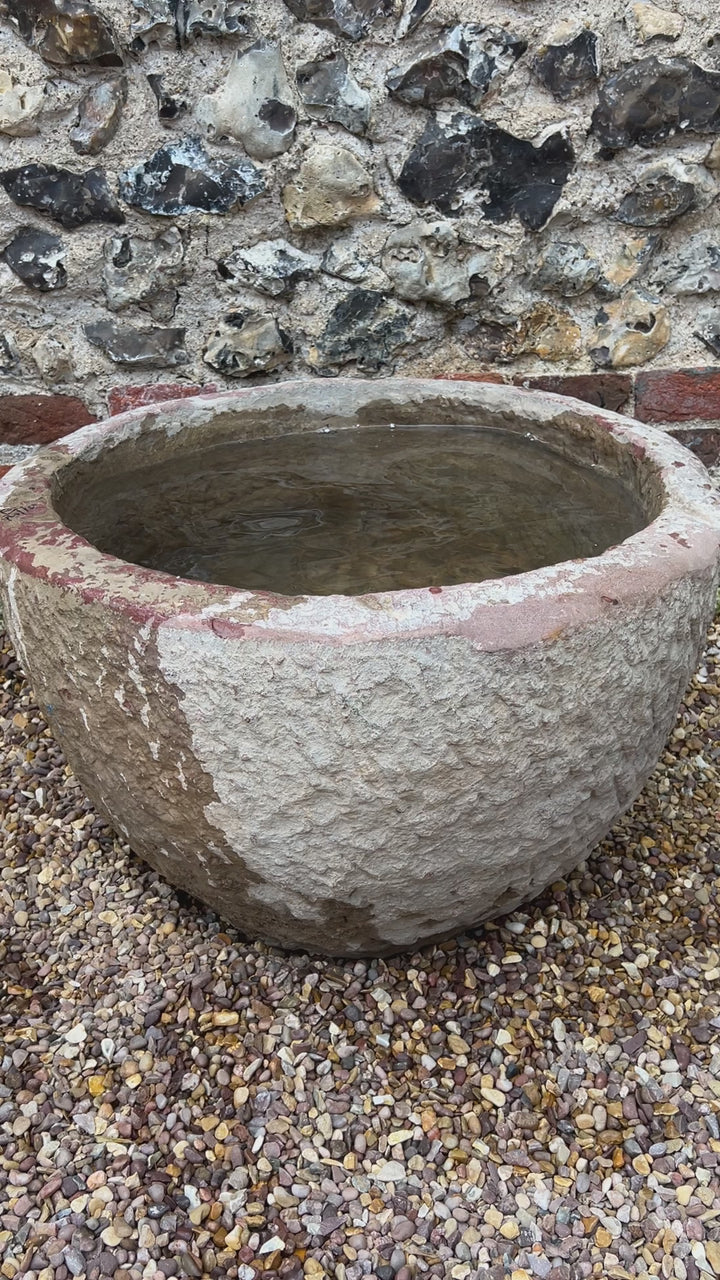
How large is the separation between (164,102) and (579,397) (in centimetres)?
116

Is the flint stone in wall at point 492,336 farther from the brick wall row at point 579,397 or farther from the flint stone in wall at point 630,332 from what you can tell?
the flint stone in wall at point 630,332

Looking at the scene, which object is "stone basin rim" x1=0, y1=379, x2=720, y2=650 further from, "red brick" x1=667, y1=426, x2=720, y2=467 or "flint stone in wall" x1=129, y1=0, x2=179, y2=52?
"flint stone in wall" x1=129, y1=0, x2=179, y2=52

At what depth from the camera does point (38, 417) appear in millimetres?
2279

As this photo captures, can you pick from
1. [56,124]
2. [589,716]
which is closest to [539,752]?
[589,716]

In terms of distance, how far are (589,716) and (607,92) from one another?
5.07 feet

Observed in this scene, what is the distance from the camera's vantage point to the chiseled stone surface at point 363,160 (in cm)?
191

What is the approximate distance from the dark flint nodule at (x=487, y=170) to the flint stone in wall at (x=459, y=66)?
5cm

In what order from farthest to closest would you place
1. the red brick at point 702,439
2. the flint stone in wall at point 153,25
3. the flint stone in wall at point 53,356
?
the red brick at point 702,439, the flint stone in wall at point 53,356, the flint stone in wall at point 153,25

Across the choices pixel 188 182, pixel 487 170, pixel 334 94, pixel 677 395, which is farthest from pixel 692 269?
pixel 188 182

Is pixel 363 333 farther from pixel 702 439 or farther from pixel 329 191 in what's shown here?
pixel 702 439

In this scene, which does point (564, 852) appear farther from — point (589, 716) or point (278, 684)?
point (278, 684)

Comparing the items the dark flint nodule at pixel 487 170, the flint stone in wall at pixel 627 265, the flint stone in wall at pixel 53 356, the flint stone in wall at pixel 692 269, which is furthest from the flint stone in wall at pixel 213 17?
the flint stone in wall at pixel 692 269

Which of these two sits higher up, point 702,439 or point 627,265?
point 627,265

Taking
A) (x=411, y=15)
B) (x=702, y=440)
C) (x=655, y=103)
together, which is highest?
(x=411, y=15)
